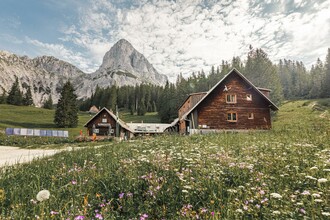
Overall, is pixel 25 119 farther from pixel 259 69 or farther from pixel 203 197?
pixel 203 197

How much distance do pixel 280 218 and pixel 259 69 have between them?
76.1 meters

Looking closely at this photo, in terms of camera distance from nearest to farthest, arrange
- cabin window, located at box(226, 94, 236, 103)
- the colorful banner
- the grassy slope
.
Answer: cabin window, located at box(226, 94, 236, 103)
the colorful banner
the grassy slope

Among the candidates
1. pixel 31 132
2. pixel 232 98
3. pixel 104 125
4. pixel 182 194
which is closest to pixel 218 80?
pixel 104 125

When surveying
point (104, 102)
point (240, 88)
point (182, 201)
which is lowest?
point (182, 201)

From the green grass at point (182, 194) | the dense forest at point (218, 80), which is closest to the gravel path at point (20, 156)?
the green grass at point (182, 194)

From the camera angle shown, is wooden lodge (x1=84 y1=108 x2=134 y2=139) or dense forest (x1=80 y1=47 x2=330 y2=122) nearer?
wooden lodge (x1=84 y1=108 x2=134 y2=139)

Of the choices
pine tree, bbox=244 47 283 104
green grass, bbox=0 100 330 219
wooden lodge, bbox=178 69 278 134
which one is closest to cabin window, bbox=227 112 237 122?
wooden lodge, bbox=178 69 278 134

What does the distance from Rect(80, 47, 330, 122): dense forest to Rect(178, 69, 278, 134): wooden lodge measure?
3405 cm

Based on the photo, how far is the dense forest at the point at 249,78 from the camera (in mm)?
70875

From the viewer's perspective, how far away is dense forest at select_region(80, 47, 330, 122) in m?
70.9

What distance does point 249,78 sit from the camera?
73.8 meters

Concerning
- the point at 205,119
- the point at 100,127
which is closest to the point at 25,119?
the point at 100,127

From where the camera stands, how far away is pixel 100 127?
2391 inches

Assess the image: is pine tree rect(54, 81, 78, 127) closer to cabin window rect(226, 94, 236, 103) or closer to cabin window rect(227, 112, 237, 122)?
cabin window rect(227, 112, 237, 122)
